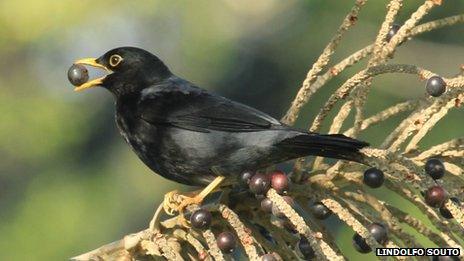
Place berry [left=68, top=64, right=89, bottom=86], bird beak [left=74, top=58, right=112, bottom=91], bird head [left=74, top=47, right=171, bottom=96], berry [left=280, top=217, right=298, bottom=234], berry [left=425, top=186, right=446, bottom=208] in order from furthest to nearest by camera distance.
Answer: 1. bird head [left=74, top=47, right=171, bottom=96]
2. bird beak [left=74, top=58, right=112, bottom=91]
3. berry [left=68, top=64, right=89, bottom=86]
4. berry [left=280, top=217, right=298, bottom=234]
5. berry [left=425, top=186, right=446, bottom=208]

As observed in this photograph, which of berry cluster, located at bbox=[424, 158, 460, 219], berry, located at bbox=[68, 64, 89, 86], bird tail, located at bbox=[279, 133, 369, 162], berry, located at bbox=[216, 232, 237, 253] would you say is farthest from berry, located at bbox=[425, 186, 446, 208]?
berry, located at bbox=[68, 64, 89, 86]

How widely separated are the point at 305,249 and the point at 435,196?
0.37m

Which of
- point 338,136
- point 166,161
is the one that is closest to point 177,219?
point 338,136

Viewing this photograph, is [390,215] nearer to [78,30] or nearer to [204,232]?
[204,232]

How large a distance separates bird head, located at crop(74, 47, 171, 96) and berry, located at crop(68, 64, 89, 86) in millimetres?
405

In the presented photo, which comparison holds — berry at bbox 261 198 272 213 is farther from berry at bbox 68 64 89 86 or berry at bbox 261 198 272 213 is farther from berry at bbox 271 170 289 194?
berry at bbox 68 64 89 86

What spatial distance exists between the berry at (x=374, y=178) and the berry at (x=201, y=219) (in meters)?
0.38

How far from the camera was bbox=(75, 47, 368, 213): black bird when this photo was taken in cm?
347

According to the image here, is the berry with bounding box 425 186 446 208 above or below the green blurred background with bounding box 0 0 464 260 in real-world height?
above

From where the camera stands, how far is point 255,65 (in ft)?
38.7

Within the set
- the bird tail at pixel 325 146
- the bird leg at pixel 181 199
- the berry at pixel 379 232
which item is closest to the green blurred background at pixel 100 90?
the bird leg at pixel 181 199

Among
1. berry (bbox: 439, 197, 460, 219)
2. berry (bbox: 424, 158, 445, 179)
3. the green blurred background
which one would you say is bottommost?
the green blurred background

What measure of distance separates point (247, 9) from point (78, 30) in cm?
180

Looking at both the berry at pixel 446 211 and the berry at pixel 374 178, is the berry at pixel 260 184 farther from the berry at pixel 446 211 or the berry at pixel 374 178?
the berry at pixel 446 211
